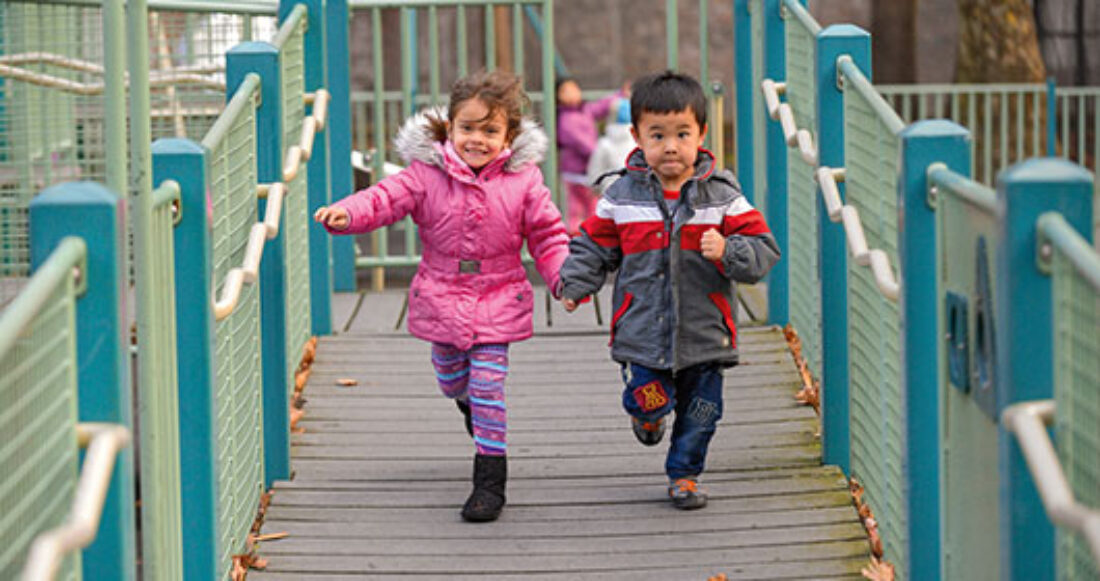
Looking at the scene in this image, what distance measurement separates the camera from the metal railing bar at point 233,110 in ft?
16.9

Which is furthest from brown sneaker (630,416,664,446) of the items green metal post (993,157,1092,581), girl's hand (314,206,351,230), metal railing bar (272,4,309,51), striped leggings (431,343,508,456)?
green metal post (993,157,1092,581)

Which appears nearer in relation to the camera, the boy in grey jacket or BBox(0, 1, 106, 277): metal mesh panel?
the boy in grey jacket

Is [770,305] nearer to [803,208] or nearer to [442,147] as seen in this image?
[803,208]

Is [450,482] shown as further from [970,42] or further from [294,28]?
[970,42]

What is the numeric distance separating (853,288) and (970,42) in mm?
11431

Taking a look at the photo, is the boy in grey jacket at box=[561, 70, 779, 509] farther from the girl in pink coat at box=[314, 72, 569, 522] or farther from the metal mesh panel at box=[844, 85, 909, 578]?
the metal mesh panel at box=[844, 85, 909, 578]

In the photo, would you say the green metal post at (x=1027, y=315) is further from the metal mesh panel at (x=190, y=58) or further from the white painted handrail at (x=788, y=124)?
the metal mesh panel at (x=190, y=58)

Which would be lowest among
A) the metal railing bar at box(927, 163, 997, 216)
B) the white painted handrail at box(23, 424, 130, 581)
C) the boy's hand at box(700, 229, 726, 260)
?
the white painted handrail at box(23, 424, 130, 581)

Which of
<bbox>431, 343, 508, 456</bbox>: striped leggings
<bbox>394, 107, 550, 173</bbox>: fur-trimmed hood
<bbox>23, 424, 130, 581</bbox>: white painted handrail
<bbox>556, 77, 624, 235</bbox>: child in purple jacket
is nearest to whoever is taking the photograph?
<bbox>23, 424, 130, 581</bbox>: white painted handrail

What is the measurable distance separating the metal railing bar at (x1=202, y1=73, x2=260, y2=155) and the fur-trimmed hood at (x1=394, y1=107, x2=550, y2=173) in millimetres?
501

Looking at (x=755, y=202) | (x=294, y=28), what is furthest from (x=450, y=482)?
(x=755, y=202)

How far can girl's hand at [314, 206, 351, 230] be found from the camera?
18.7 ft

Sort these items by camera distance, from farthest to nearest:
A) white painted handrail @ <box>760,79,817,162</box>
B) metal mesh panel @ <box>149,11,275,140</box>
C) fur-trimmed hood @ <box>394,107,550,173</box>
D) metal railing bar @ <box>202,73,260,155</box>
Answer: metal mesh panel @ <box>149,11,275,140</box> → white painted handrail @ <box>760,79,817,162</box> → fur-trimmed hood @ <box>394,107,550,173</box> → metal railing bar @ <box>202,73,260,155</box>

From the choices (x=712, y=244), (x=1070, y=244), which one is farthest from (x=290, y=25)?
(x=1070, y=244)
